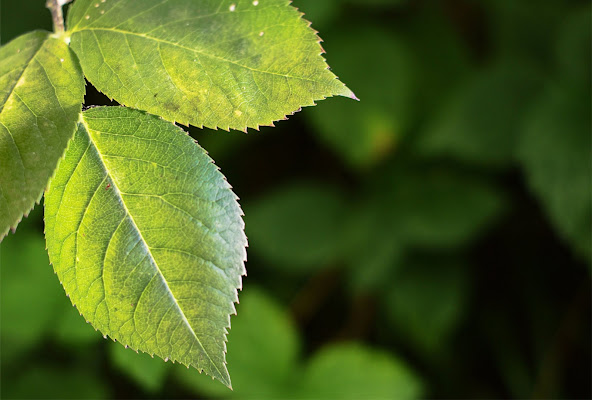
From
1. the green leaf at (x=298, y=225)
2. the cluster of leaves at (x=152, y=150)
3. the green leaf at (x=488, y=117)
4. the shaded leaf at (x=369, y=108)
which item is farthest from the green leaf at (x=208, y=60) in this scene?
the green leaf at (x=298, y=225)

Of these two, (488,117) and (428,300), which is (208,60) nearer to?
(488,117)

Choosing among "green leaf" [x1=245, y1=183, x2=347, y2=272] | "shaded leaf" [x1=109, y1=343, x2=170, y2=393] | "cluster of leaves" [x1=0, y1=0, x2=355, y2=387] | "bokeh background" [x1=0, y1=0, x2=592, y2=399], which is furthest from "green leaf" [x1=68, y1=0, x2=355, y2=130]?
"green leaf" [x1=245, y1=183, x2=347, y2=272]

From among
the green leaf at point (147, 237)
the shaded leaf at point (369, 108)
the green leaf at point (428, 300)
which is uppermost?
the green leaf at point (147, 237)

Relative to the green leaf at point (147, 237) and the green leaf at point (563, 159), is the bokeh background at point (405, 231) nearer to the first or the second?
the green leaf at point (563, 159)

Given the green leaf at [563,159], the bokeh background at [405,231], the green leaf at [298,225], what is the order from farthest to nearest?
1. the green leaf at [298,225]
2. the bokeh background at [405,231]
3. the green leaf at [563,159]

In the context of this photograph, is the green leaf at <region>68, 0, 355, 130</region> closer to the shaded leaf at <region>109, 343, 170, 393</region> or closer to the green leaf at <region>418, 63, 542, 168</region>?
the shaded leaf at <region>109, 343, 170, 393</region>

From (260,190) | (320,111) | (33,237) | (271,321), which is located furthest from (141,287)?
(260,190)

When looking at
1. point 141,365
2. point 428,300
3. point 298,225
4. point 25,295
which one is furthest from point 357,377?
point 25,295
